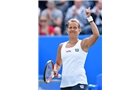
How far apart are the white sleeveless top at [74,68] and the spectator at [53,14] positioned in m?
2.41

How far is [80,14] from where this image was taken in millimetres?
5977

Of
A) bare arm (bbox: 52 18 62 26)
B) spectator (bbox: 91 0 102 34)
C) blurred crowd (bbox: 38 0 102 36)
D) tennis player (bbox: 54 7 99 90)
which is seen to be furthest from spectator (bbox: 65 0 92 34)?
tennis player (bbox: 54 7 99 90)

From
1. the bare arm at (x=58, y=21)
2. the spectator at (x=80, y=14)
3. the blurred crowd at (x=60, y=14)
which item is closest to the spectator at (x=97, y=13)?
the blurred crowd at (x=60, y=14)

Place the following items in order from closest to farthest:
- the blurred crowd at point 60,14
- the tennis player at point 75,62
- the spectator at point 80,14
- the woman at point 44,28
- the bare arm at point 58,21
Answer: the tennis player at point 75,62 < the spectator at point 80,14 < the blurred crowd at point 60,14 < the woman at point 44,28 < the bare arm at point 58,21

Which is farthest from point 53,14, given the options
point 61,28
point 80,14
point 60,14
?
point 80,14

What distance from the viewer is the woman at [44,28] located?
20.0 ft

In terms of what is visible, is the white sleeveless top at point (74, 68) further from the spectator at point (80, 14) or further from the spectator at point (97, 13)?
the spectator at point (80, 14)

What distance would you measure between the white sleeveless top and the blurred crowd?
73.3 inches

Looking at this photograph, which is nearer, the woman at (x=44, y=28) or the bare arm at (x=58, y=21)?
the woman at (x=44, y=28)

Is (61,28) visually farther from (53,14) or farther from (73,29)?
(73,29)
